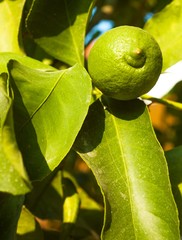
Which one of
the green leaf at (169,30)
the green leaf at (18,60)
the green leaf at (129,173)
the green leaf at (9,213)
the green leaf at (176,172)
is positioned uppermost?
the green leaf at (18,60)

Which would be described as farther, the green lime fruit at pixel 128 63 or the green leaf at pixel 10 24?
the green leaf at pixel 10 24

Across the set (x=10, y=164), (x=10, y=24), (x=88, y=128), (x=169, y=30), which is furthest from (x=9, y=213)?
(x=169, y=30)

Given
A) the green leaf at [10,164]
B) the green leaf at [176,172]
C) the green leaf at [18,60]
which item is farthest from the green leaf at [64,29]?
the green leaf at [10,164]

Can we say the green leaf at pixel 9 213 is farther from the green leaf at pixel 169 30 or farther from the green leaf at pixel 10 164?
the green leaf at pixel 169 30

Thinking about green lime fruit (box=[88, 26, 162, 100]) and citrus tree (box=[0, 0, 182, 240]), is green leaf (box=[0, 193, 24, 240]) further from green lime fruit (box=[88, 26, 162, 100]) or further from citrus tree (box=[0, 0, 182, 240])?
green lime fruit (box=[88, 26, 162, 100])

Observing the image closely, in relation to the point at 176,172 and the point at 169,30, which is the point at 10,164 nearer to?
the point at 176,172

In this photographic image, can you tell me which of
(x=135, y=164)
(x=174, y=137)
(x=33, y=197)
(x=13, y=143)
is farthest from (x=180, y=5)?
(x=174, y=137)
